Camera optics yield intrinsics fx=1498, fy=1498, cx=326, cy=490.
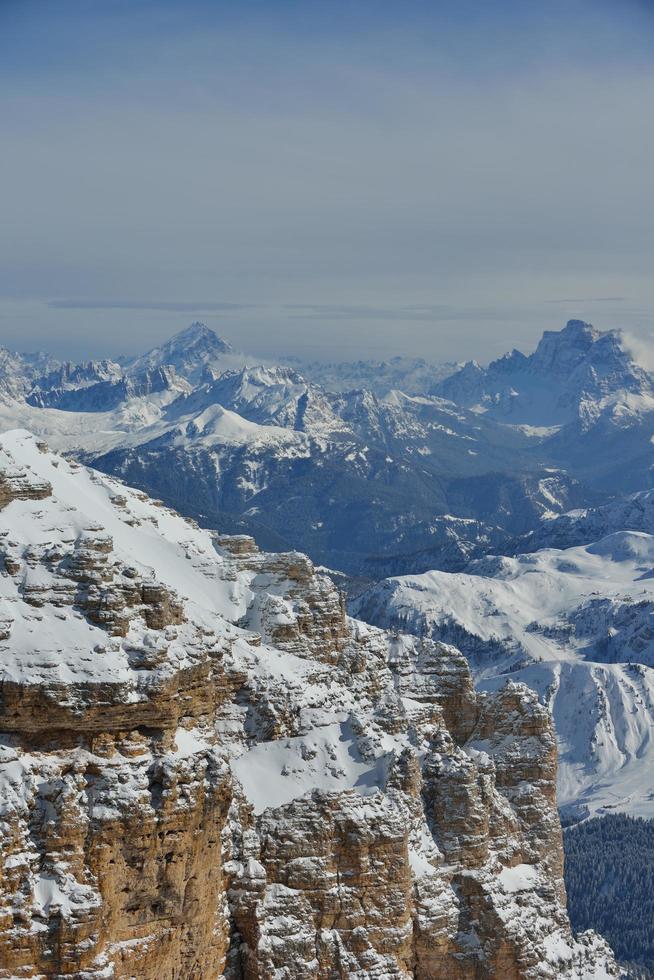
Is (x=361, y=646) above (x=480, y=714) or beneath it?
above

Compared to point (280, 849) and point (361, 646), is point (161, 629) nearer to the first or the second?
point (280, 849)

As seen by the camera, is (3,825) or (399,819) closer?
(3,825)

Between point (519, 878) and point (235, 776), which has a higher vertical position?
point (235, 776)

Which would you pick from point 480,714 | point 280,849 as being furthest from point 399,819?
point 480,714

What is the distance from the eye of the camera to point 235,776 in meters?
66.8

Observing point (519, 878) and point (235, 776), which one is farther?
point (519, 878)

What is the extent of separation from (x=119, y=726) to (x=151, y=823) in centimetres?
370

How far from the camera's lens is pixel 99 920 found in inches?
2077

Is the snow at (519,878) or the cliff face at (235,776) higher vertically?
the cliff face at (235,776)

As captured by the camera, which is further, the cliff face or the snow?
the snow

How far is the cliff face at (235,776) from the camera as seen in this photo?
5350 centimetres

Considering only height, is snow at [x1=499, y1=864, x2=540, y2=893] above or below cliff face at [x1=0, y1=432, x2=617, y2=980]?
below

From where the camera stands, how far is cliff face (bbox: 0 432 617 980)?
176 ft

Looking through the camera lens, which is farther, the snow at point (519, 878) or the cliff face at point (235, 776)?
the snow at point (519, 878)
